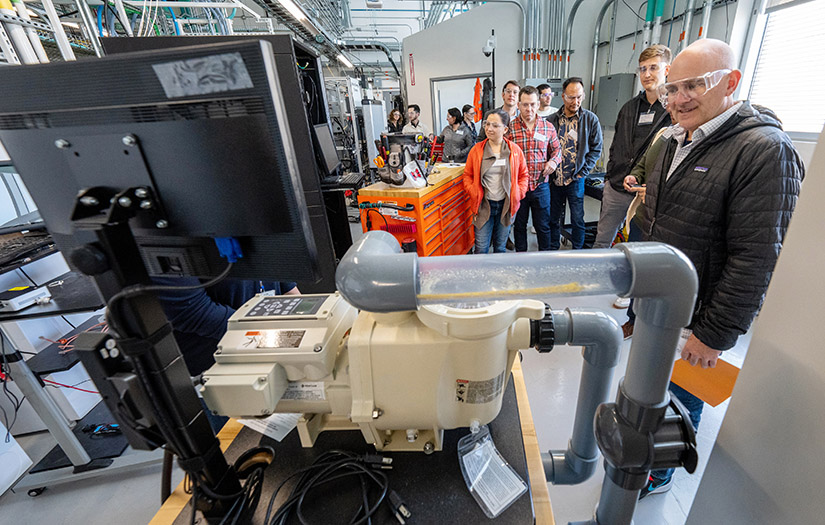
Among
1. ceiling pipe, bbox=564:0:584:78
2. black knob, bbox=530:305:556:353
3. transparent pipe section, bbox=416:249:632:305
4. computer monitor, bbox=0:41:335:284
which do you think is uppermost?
ceiling pipe, bbox=564:0:584:78

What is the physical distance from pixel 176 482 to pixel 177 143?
6.06ft

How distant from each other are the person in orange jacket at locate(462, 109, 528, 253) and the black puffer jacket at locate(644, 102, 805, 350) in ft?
5.81

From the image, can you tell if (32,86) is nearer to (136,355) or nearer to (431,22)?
(136,355)

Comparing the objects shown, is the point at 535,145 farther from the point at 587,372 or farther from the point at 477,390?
the point at 477,390

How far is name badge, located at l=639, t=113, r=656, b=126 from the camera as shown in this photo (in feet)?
7.64

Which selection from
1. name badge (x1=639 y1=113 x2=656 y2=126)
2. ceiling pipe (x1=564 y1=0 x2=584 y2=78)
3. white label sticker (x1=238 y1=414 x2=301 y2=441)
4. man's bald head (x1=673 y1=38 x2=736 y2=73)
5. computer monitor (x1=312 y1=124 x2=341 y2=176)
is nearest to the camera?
white label sticker (x1=238 y1=414 x2=301 y2=441)

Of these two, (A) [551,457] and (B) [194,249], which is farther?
(A) [551,457]

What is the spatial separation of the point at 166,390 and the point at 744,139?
1.62 metres

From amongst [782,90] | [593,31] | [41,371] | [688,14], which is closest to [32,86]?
[41,371]

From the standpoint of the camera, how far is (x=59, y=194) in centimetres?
59

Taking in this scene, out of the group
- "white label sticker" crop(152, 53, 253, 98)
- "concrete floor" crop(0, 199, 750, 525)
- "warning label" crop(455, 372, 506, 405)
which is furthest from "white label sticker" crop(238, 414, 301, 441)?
"concrete floor" crop(0, 199, 750, 525)

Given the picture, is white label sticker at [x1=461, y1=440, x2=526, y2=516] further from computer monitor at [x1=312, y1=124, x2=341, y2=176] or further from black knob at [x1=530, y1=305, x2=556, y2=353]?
computer monitor at [x1=312, y1=124, x2=341, y2=176]

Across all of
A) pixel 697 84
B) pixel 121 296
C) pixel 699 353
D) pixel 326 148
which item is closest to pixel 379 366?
pixel 121 296

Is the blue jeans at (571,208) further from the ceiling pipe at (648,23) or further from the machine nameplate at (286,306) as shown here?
the machine nameplate at (286,306)
